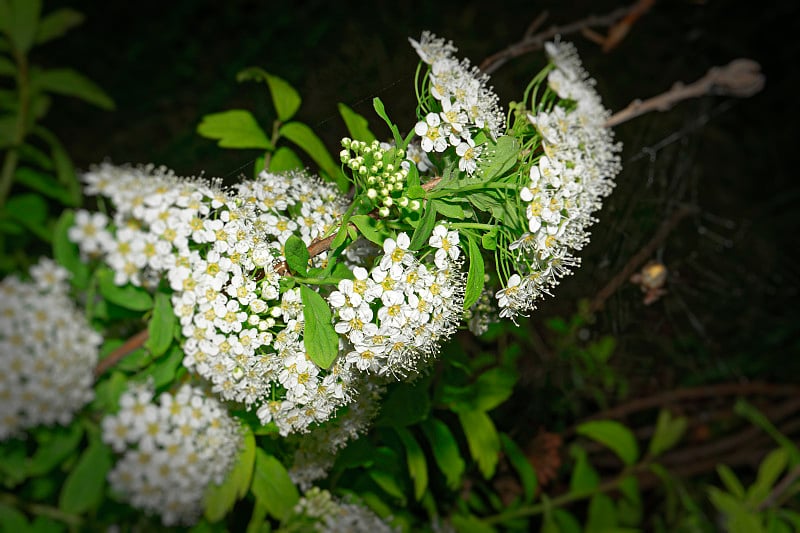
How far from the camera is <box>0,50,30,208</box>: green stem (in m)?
0.66

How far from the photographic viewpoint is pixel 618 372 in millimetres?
2051

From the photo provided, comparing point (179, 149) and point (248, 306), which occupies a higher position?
point (179, 149)

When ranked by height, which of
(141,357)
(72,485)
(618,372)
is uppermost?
(141,357)

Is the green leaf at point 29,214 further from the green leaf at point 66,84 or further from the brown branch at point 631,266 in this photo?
the brown branch at point 631,266

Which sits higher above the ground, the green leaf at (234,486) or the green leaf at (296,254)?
the green leaf at (296,254)

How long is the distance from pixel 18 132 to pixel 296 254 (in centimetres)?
39

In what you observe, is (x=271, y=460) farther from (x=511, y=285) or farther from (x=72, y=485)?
(x=511, y=285)

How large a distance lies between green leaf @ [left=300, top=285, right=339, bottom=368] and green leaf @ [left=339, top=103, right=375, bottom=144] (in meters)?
0.30

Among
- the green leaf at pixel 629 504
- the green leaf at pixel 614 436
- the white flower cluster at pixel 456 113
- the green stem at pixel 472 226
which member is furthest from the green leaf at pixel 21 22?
the green leaf at pixel 629 504

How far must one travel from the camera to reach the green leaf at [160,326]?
755mm

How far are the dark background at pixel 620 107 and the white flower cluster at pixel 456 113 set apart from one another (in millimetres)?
71

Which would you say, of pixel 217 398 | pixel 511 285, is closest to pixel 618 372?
pixel 511 285

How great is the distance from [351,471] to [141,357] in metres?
0.62

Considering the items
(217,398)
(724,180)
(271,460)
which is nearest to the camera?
(217,398)
